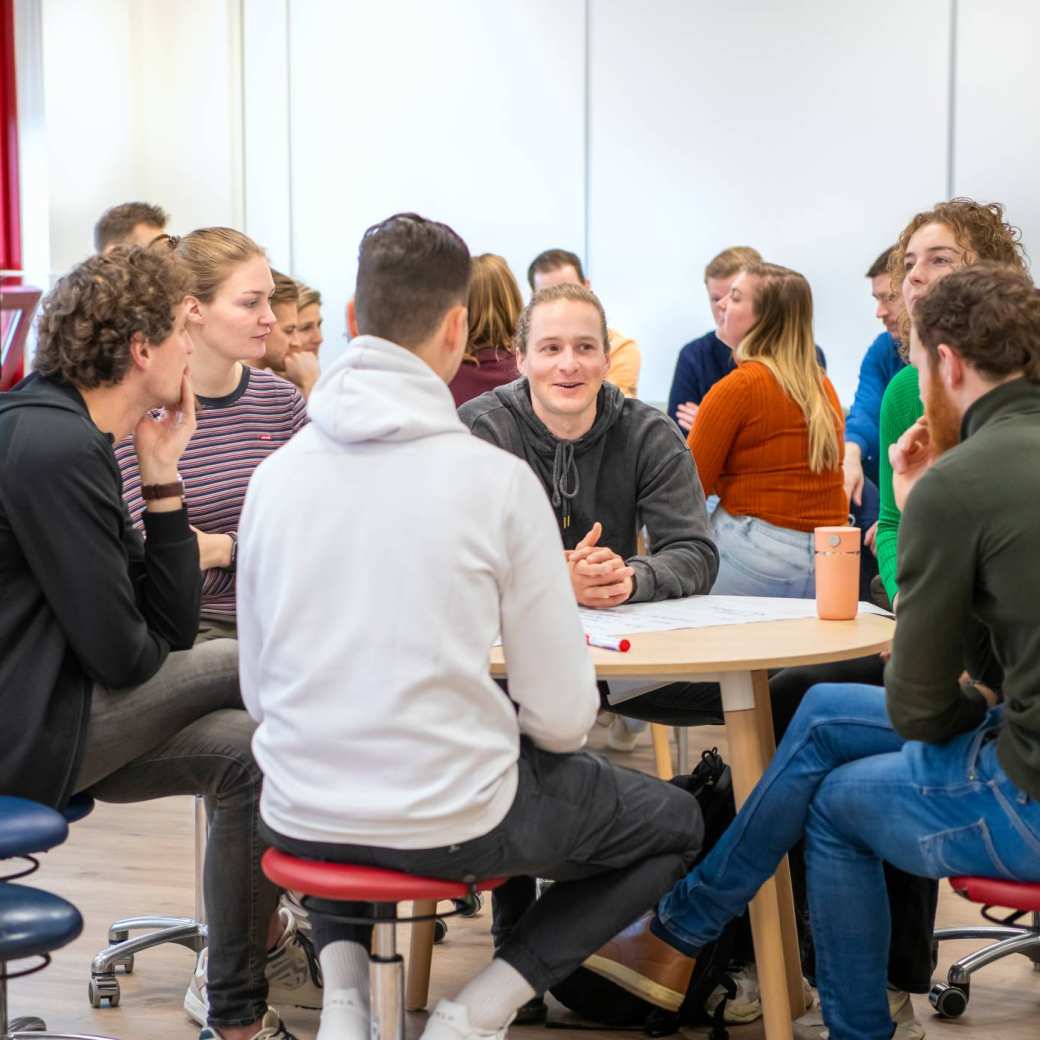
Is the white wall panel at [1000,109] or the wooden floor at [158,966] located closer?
the wooden floor at [158,966]

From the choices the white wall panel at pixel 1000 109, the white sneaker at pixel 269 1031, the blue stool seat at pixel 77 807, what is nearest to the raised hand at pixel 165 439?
the blue stool seat at pixel 77 807

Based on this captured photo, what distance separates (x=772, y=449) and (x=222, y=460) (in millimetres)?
1464

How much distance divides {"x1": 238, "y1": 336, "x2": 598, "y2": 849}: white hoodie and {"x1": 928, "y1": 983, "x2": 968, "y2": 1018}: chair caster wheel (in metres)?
1.22

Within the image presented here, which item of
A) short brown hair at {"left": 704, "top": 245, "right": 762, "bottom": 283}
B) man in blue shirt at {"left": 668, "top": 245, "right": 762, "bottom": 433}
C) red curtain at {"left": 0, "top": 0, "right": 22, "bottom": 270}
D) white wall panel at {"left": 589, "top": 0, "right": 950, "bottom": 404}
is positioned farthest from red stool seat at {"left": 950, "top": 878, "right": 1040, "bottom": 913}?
red curtain at {"left": 0, "top": 0, "right": 22, "bottom": 270}

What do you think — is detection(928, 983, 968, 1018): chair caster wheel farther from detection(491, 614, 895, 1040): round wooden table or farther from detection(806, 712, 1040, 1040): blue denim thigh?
detection(806, 712, 1040, 1040): blue denim thigh

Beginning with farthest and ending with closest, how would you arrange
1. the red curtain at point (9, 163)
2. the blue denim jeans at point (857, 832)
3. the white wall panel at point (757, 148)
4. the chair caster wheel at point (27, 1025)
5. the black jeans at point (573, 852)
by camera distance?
the red curtain at point (9, 163), the white wall panel at point (757, 148), the chair caster wheel at point (27, 1025), the blue denim jeans at point (857, 832), the black jeans at point (573, 852)

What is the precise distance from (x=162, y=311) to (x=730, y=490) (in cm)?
183

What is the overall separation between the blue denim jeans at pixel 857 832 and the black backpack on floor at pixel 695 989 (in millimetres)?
188

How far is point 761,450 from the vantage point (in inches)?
147

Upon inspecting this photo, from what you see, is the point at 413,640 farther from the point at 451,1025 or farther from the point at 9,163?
the point at 9,163

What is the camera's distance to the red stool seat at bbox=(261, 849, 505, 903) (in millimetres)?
1777

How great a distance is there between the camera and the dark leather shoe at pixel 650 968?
2.50m

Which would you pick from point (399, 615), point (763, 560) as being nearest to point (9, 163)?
point (763, 560)

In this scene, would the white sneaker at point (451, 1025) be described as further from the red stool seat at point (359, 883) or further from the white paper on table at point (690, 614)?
the white paper on table at point (690, 614)
